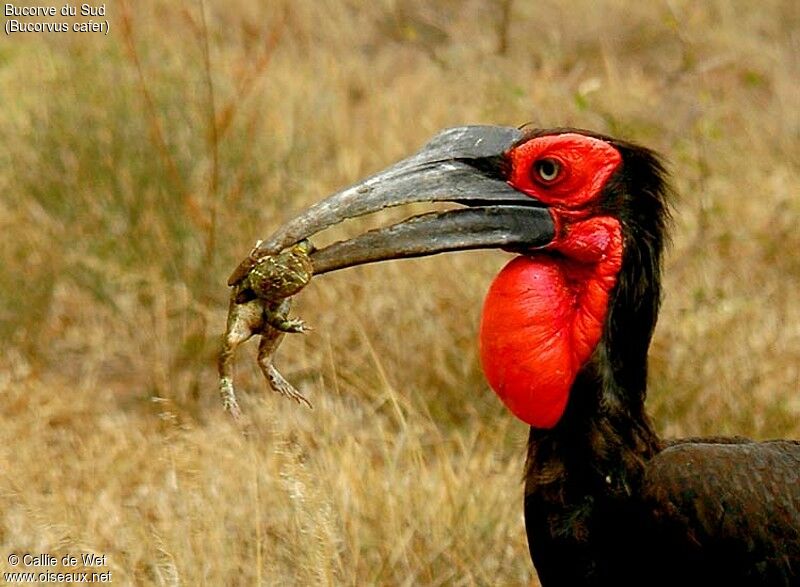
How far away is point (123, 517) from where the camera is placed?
4188 millimetres

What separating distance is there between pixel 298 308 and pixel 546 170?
2.49m

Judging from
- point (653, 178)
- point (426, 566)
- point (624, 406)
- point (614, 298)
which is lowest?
point (426, 566)

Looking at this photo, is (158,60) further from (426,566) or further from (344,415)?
(426,566)

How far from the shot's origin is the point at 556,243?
319 cm

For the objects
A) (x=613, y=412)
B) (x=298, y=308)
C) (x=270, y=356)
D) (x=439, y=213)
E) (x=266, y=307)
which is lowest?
(x=298, y=308)

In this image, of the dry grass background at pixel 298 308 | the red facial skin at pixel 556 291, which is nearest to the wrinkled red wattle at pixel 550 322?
the red facial skin at pixel 556 291

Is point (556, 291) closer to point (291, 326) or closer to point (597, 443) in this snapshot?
point (597, 443)

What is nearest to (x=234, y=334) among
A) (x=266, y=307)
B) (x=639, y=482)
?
(x=266, y=307)

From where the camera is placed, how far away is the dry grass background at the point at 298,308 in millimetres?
4004

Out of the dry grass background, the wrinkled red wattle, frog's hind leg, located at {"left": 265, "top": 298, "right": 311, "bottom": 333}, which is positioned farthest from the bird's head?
the dry grass background

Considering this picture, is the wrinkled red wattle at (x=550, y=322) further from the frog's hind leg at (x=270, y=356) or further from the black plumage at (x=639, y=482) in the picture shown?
the frog's hind leg at (x=270, y=356)

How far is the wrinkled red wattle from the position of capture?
10.3ft

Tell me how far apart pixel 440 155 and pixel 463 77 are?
198 inches

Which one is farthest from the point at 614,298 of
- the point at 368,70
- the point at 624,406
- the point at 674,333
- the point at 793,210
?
the point at 368,70
